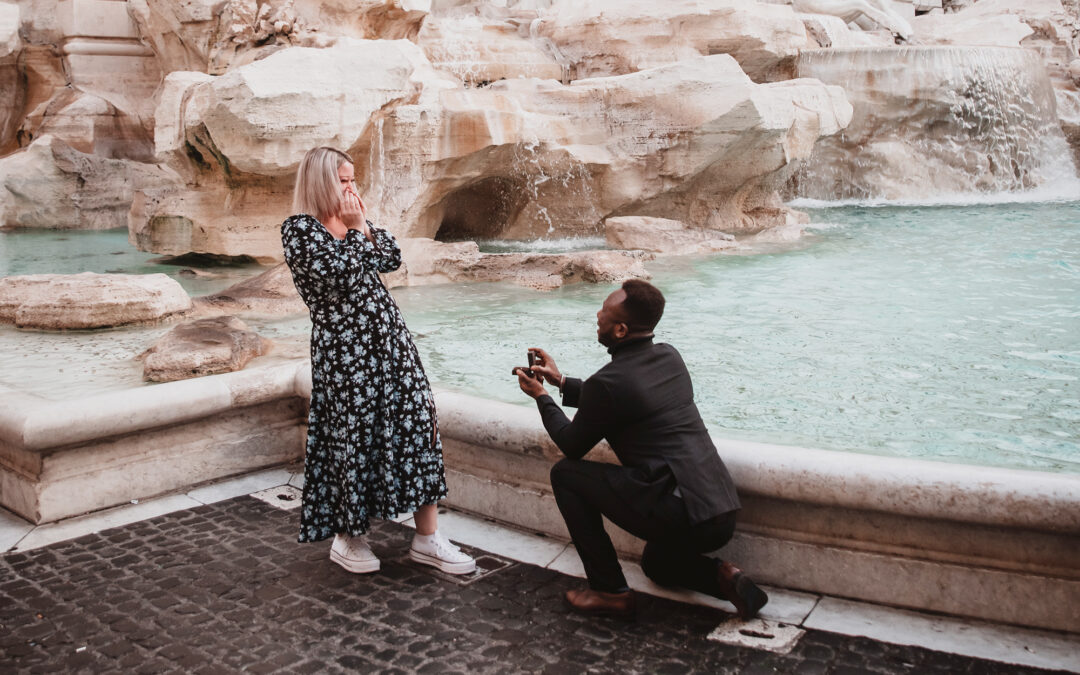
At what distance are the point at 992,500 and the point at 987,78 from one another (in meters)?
14.2

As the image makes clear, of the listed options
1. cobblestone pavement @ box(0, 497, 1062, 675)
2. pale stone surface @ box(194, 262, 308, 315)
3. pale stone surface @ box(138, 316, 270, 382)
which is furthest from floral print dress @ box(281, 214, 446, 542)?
pale stone surface @ box(194, 262, 308, 315)

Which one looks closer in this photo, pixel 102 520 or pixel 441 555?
pixel 441 555

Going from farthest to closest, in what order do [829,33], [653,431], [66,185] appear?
[829,33]
[66,185]
[653,431]

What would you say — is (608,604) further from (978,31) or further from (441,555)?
(978,31)

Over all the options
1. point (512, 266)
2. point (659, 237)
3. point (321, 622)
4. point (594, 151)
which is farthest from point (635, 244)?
point (321, 622)

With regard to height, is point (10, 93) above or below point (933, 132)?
below

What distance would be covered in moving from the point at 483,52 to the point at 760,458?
965 centimetres

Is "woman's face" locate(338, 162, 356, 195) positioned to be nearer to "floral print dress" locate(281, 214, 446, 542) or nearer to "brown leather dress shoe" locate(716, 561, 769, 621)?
"floral print dress" locate(281, 214, 446, 542)

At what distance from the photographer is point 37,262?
998 centimetres

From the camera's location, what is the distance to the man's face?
2.93 meters

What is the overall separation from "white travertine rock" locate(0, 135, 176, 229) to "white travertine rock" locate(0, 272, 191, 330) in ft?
20.7

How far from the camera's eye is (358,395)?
319cm

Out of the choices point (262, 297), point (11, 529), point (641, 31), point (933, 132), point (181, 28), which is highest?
point (641, 31)

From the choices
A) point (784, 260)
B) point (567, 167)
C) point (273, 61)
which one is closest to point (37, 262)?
point (273, 61)
